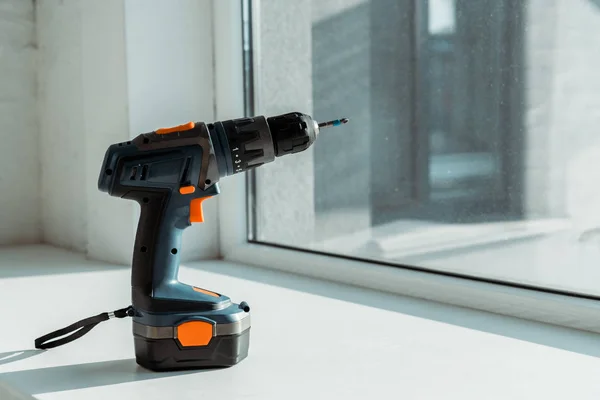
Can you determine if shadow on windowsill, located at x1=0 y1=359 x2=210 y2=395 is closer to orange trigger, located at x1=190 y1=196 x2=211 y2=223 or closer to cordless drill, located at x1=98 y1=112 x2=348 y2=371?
cordless drill, located at x1=98 y1=112 x2=348 y2=371

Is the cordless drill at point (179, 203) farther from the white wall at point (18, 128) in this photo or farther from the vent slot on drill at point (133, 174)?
the white wall at point (18, 128)

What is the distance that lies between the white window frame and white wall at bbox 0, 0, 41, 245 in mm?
511

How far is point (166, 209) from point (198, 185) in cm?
4

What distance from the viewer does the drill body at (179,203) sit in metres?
Result: 0.74

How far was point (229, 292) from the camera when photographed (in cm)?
115

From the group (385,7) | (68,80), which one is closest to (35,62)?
(68,80)

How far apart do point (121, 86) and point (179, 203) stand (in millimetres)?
674

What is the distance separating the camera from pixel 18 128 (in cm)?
167

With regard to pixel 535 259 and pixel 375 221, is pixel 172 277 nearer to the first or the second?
pixel 535 259

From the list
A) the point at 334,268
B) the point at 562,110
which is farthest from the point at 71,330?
the point at 562,110

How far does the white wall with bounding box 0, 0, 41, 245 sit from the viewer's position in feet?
5.36

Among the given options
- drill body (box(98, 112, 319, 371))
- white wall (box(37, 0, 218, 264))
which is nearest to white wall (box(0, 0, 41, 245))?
white wall (box(37, 0, 218, 264))

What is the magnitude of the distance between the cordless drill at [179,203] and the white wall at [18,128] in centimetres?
101

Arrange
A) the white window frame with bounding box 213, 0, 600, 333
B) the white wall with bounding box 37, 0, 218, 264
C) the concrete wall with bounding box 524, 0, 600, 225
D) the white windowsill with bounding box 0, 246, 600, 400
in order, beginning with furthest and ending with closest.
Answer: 1. the white wall with bounding box 37, 0, 218, 264
2. the concrete wall with bounding box 524, 0, 600, 225
3. the white window frame with bounding box 213, 0, 600, 333
4. the white windowsill with bounding box 0, 246, 600, 400
